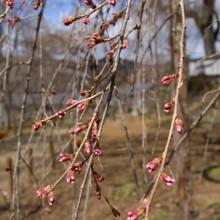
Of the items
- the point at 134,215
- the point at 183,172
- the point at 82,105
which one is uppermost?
the point at 82,105

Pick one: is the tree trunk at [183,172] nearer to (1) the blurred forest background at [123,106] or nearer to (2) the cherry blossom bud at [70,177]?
(1) the blurred forest background at [123,106]

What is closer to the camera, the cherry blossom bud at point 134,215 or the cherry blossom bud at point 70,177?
the cherry blossom bud at point 134,215

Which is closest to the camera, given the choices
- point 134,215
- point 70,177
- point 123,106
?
point 134,215

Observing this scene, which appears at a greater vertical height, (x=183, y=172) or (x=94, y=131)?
(x=94, y=131)

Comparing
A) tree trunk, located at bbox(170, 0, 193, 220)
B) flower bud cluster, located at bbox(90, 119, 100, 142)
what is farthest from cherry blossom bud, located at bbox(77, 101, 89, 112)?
tree trunk, located at bbox(170, 0, 193, 220)

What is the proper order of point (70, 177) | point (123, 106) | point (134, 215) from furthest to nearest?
point (123, 106) < point (70, 177) < point (134, 215)

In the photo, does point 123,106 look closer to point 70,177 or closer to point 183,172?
point 183,172

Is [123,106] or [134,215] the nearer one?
[134,215]

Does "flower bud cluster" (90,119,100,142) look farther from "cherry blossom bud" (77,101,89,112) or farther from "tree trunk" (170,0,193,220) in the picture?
"tree trunk" (170,0,193,220)

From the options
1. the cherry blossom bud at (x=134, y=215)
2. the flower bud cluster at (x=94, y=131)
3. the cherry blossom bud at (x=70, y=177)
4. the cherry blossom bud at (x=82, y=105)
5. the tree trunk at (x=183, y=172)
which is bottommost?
the tree trunk at (x=183, y=172)

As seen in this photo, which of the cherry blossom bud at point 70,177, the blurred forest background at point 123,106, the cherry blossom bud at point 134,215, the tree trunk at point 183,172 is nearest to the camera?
the cherry blossom bud at point 134,215

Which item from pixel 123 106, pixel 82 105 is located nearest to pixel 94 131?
pixel 82 105

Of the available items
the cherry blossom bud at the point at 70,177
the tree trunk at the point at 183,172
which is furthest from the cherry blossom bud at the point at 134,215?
the tree trunk at the point at 183,172

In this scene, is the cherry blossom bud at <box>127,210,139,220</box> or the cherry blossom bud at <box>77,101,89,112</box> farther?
the cherry blossom bud at <box>77,101,89,112</box>
